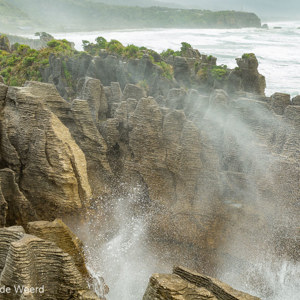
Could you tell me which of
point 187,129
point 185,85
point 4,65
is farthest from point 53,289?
point 4,65

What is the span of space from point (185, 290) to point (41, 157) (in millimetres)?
6757

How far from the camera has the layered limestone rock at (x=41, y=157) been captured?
42.9 ft

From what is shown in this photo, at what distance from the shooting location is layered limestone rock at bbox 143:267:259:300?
7859mm

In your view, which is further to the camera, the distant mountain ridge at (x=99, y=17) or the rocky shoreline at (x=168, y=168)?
the distant mountain ridge at (x=99, y=17)

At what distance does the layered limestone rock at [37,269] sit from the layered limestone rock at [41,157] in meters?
4.10

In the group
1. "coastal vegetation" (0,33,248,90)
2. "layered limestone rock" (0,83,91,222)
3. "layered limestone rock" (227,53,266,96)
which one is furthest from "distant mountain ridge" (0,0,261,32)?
"layered limestone rock" (0,83,91,222)

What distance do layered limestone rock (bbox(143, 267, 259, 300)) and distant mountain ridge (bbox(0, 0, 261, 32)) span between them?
7857 centimetres

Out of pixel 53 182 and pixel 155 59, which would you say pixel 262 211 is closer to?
pixel 53 182

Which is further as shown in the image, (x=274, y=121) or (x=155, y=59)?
(x=155, y=59)

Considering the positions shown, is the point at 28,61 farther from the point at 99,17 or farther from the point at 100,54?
the point at 99,17

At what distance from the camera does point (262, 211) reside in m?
13.0

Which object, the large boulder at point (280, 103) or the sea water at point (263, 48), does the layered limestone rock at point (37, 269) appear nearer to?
the large boulder at point (280, 103)

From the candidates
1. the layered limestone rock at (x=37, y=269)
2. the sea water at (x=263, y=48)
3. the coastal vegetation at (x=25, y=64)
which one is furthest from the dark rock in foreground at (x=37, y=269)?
the sea water at (x=263, y=48)

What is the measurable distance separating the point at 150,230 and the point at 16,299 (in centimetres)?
571
